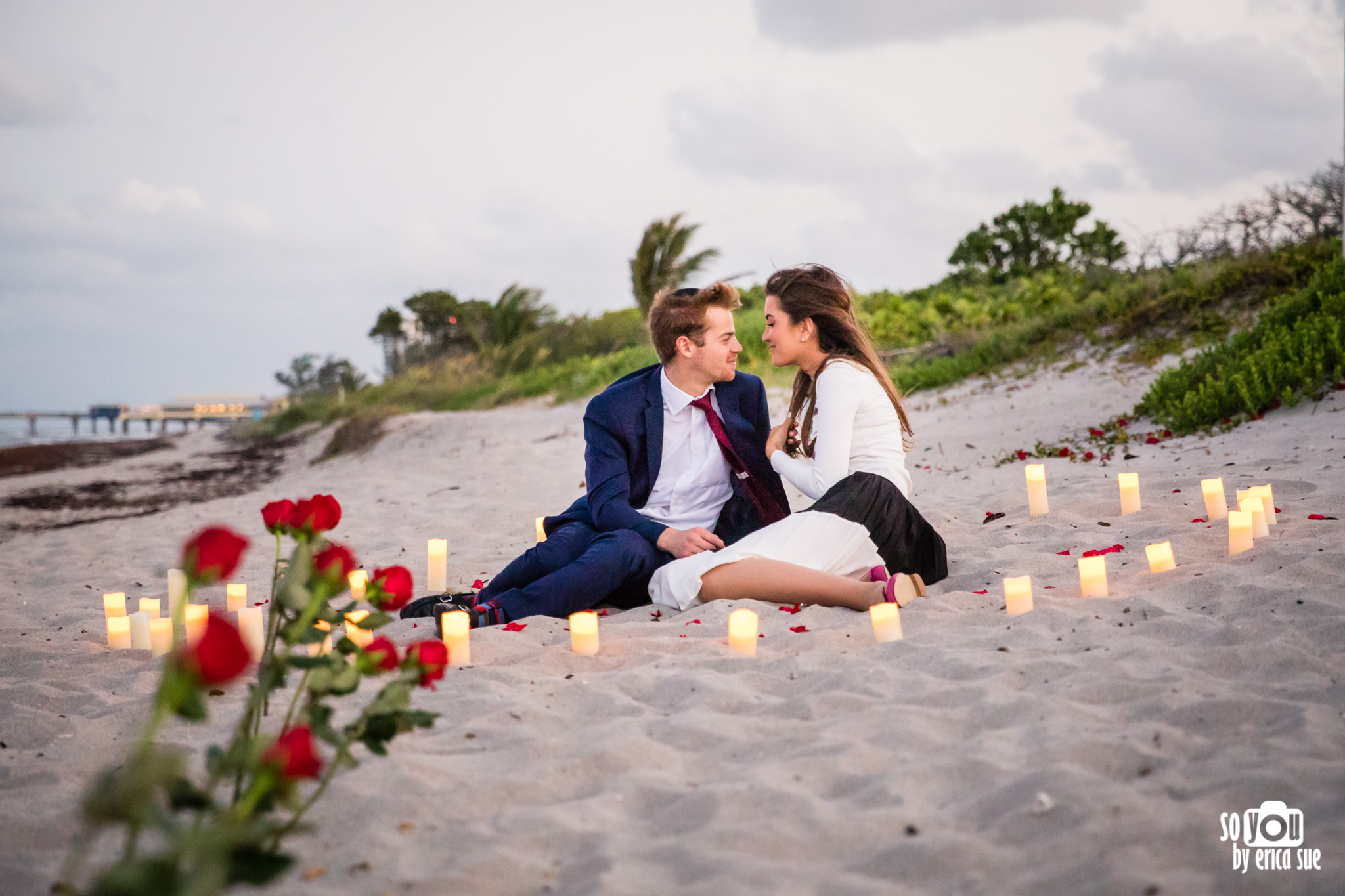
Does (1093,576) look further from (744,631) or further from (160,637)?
(160,637)

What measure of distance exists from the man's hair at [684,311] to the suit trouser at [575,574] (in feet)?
2.95

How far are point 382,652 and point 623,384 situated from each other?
8.30 ft

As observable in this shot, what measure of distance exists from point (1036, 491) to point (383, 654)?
3.77 metres

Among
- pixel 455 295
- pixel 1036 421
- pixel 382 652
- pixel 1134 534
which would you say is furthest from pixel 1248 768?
pixel 455 295

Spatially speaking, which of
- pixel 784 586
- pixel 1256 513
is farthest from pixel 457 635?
pixel 1256 513

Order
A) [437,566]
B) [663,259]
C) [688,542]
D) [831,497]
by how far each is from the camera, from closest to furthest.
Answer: [831,497] → [688,542] → [437,566] → [663,259]

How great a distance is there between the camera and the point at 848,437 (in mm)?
3424

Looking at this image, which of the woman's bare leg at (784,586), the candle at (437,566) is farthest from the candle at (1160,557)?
the candle at (437,566)

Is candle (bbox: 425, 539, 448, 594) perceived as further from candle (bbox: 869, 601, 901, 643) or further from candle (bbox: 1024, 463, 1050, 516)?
candle (bbox: 1024, 463, 1050, 516)

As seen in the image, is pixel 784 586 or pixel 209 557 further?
pixel 784 586

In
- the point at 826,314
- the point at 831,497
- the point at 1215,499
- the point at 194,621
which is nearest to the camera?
the point at 194,621

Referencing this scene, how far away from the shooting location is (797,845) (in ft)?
5.53

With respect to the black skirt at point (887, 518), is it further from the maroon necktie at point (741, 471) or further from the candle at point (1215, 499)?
the candle at point (1215, 499)

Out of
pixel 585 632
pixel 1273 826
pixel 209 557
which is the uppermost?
pixel 209 557
